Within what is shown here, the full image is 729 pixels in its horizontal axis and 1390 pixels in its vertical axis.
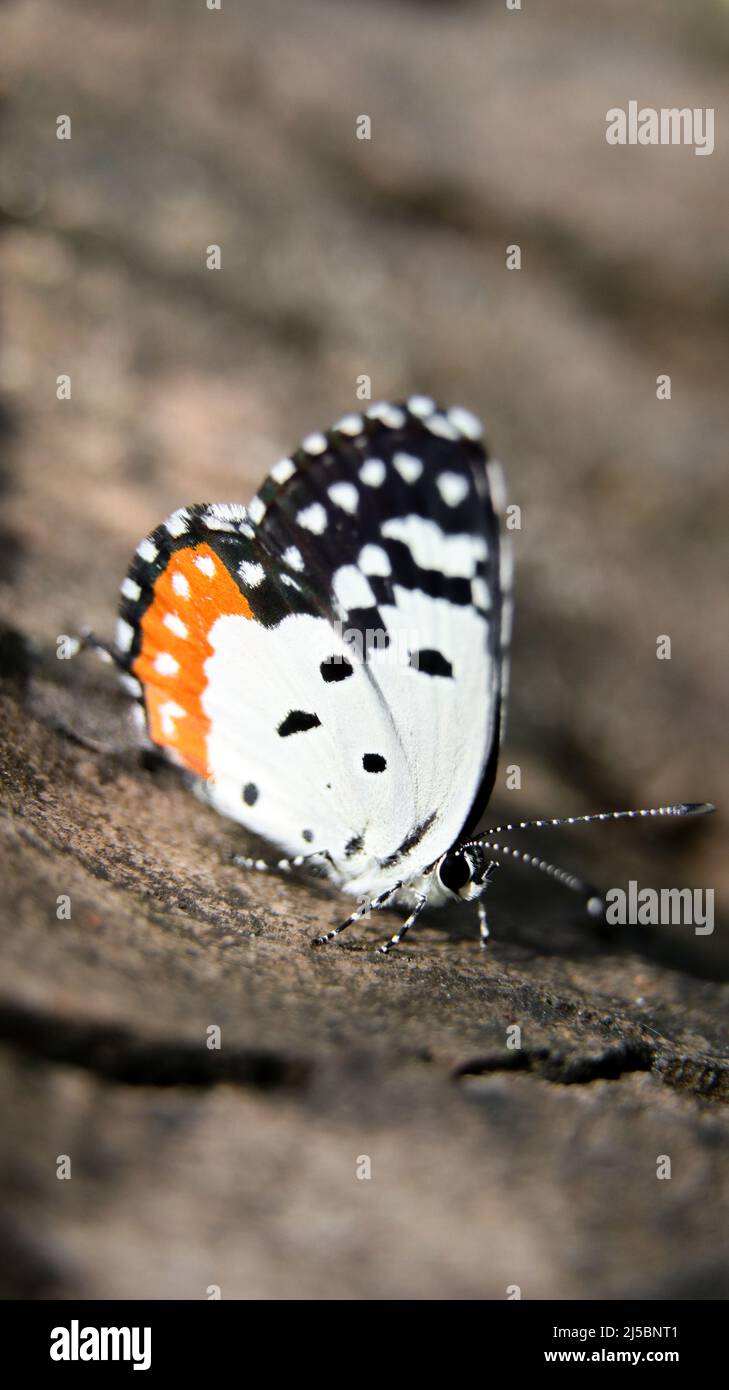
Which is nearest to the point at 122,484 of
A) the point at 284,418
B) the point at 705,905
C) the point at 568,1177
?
the point at 284,418

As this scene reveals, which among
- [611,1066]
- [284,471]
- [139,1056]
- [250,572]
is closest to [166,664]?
[250,572]

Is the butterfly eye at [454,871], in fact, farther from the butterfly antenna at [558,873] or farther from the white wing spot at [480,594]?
the white wing spot at [480,594]

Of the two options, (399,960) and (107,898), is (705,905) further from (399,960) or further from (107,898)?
(107,898)

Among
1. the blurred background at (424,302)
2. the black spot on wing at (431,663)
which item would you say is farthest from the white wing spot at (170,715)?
the blurred background at (424,302)

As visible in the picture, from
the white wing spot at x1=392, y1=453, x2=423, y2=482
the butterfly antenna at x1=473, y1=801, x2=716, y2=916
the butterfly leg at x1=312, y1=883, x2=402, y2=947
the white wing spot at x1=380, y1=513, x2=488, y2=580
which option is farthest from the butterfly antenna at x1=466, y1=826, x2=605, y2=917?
the white wing spot at x1=392, y1=453, x2=423, y2=482
